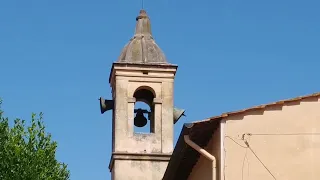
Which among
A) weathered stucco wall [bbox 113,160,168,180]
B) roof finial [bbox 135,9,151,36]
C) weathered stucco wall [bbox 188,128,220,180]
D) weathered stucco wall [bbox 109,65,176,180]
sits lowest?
weathered stucco wall [bbox 188,128,220,180]

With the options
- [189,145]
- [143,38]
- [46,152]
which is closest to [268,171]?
[189,145]

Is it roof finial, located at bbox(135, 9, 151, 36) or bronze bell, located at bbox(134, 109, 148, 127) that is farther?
roof finial, located at bbox(135, 9, 151, 36)

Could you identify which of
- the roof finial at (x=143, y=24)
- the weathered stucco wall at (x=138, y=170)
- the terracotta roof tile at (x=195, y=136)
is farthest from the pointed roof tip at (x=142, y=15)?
the terracotta roof tile at (x=195, y=136)

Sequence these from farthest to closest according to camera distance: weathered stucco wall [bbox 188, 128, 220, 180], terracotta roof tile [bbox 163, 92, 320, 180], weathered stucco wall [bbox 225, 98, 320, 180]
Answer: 1. weathered stucco wall [bbox 188, 128, 220, 180]
2. terracotta roof tile [bbox 163, 92, 320, 180]
3. weathered stucco wall [bbox 225, 98, 320, 180]

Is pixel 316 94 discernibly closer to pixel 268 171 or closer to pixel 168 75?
pixel 268 171

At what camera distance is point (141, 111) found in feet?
80.3

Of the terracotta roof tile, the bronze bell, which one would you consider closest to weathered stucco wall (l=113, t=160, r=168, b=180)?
the bronze bell

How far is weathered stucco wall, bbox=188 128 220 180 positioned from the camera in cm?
1390

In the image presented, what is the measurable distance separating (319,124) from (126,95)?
35.1 ft

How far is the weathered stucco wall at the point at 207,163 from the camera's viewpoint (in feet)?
45.6

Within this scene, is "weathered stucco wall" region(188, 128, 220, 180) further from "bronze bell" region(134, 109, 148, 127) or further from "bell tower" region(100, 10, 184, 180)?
"bronze bell" region(134, 109, 148, 127)

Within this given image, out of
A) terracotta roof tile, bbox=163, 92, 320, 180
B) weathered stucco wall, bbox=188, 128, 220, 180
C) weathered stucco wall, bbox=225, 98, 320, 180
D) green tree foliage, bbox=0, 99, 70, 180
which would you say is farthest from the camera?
green tree foliage, bbox=0, 99, 70, 180

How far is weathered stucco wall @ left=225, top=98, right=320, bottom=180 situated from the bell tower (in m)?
9.24

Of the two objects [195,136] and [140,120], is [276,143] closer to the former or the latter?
[195,136]
